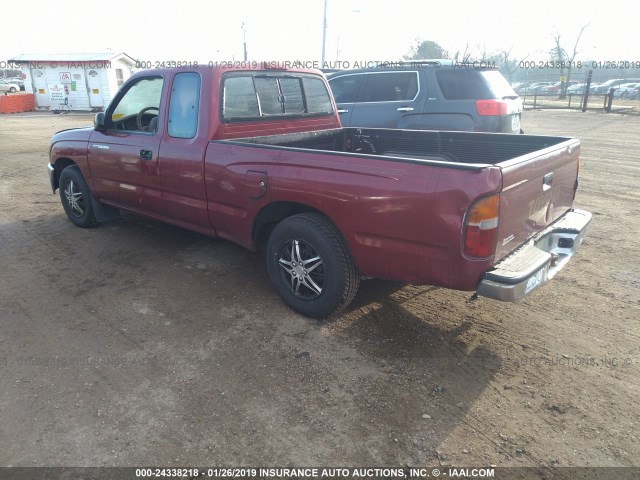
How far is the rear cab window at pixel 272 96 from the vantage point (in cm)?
427

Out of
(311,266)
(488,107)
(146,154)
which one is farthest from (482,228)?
(488,107)

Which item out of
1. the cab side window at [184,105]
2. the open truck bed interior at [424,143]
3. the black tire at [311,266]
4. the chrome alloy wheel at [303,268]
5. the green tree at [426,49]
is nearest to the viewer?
the black tire at [311,266]

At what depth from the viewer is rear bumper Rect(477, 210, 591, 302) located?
8.96ft

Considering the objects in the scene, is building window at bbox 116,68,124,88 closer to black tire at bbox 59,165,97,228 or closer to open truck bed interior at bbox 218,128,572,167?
black tire at bbox 59,165,97,228

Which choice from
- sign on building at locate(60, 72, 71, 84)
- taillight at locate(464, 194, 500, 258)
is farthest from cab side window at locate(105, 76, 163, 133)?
sign on building at locate(60, 72, 71, 84)

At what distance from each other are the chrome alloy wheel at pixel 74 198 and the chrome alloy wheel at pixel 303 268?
3.35 meters

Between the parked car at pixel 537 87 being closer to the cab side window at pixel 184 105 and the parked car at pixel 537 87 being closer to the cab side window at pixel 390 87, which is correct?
the cab side window at pixel 390 87

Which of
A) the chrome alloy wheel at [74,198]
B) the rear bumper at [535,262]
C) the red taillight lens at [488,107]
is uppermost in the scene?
the red taillight lens at [488,107]

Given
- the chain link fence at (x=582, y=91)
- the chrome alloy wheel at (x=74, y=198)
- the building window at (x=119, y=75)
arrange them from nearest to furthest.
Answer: the chrome alloy wheel at (x=74, y=198) → the chain link fence at (x=582, y=91) → the building window at (x=119, y=75)

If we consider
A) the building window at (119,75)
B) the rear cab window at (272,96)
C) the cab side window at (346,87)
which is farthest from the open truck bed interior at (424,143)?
the building window at (119,75)

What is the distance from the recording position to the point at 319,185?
10.8ft

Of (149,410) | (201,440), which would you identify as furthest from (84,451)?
(201,440)

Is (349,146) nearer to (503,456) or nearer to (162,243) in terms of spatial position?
(162,243)

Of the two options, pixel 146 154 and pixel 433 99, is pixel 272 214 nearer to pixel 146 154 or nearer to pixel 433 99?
pixel 146 154
